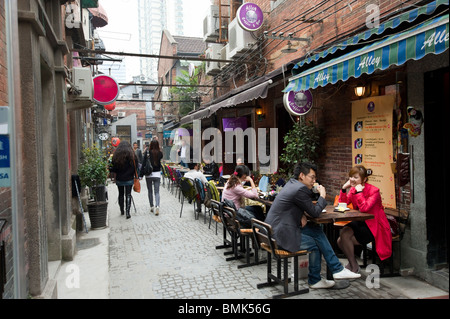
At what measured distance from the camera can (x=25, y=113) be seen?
372 centimetres

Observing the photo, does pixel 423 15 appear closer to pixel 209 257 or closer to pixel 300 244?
pixel 300 244

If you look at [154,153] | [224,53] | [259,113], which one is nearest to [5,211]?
[154,153]

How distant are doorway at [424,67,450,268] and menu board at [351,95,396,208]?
30.5 inches

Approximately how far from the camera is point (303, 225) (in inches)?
173

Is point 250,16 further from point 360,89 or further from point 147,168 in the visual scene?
point 360,89

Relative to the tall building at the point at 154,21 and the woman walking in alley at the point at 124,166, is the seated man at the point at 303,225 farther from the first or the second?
the tall building at the point at 154,21

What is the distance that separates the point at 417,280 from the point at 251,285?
7.36 ft

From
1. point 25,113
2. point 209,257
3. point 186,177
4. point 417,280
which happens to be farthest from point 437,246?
point 186,177

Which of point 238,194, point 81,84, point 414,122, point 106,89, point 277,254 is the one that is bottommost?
point 277,254

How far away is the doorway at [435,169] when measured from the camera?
4.54 meters

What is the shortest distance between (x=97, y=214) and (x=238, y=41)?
7.14 meters

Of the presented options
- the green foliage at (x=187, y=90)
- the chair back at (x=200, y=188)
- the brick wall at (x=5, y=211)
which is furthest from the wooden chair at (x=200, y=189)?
the green foliage at (x=187, y=90)

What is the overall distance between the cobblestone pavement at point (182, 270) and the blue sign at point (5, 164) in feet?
8.56

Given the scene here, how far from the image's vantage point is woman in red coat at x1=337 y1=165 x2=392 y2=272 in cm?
466
